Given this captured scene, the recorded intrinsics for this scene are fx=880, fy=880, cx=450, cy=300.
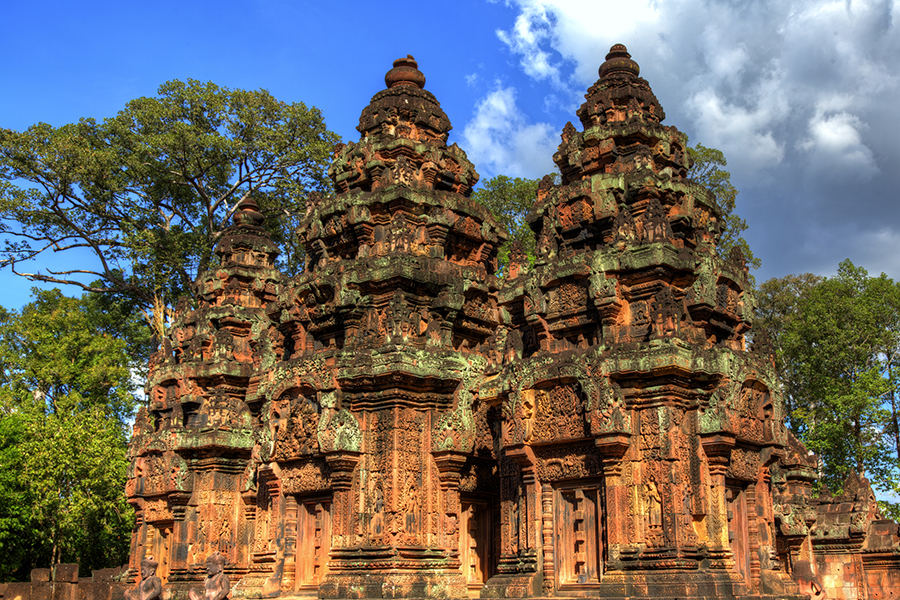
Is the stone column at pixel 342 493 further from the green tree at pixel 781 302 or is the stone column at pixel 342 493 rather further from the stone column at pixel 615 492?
the green tree at pixel 781 302

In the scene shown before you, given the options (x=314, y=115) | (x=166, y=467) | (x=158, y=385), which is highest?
(x=314, y=115)

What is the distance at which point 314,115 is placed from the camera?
2833 cm

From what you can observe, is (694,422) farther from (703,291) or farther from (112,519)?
(112,519)

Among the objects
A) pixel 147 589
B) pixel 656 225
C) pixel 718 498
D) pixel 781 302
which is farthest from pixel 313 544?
pixel 781 302

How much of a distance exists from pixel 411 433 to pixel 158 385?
8471 mm

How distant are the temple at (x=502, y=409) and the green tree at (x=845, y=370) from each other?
24.4 ft

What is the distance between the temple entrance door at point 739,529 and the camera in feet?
41.2

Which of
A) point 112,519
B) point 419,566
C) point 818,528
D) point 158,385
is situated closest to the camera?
point 419,566

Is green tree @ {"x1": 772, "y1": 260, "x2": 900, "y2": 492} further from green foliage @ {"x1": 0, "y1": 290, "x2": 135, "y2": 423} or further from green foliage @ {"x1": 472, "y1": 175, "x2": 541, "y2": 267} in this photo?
green foliage @ {"x1": 0, "y1": 290, "x2": 135, "y2": 423}

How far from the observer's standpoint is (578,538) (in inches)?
492

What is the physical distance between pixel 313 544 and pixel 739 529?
23.3ft

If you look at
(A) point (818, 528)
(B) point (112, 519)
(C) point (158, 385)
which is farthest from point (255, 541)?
(B) point (112, 519)

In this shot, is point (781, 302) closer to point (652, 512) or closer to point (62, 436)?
point (652, 512)

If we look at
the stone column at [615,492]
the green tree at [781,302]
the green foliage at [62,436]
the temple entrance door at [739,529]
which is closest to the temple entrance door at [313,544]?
the stone column at [615,492]
